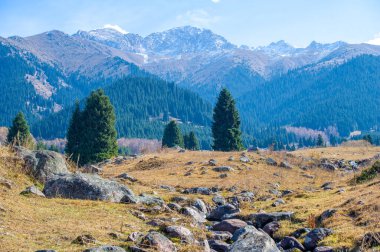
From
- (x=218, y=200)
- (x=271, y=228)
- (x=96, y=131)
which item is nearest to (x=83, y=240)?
(x=271, y=228)

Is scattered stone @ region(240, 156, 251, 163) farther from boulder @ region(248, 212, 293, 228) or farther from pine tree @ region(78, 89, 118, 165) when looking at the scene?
boulder @ region(248, 212, 293, 228)

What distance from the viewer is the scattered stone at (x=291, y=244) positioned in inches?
574

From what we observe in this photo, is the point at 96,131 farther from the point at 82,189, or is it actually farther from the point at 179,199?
the point at 82,189

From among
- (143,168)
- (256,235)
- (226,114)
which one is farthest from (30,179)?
(226,114)

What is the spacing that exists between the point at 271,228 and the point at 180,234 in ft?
19.1

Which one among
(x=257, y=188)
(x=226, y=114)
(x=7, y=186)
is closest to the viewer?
(x=7, y=186)

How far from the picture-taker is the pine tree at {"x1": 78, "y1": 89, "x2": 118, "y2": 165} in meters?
58.5

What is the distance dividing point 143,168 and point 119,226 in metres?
31.3

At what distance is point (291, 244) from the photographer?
1484 centimetres

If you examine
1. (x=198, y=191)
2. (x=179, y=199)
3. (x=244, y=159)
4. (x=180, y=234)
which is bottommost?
(x=198, y=191)

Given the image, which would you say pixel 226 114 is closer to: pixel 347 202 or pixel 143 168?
pixel 143 168

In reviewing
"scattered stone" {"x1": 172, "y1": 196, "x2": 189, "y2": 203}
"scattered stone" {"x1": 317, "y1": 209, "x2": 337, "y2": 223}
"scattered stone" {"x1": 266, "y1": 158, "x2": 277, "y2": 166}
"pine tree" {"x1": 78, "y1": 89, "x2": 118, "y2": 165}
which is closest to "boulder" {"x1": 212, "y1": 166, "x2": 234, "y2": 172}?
"scattered stone" {"x1": 266, "y1": 158, "x2": 277, "y2": 166}

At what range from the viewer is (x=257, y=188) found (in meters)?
34.8

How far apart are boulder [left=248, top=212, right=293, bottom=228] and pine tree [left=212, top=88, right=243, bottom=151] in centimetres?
5269
